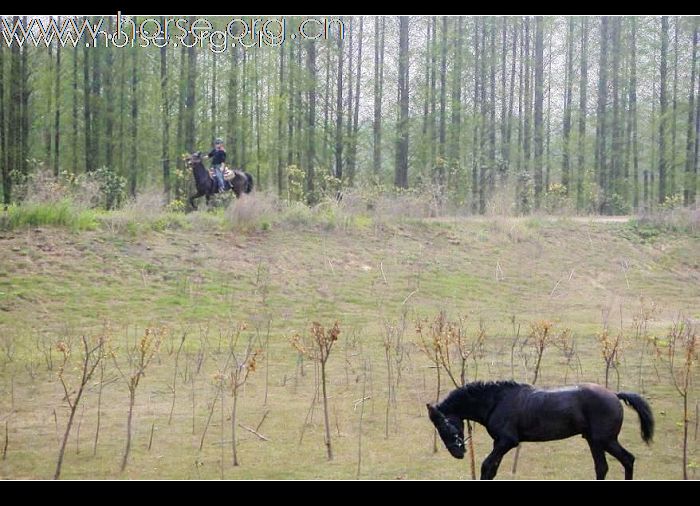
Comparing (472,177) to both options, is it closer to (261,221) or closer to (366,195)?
(366,195)

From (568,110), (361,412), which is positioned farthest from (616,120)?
(361,412)

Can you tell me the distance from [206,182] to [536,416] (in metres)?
9.64

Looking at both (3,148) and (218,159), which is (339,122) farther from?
(3,148)

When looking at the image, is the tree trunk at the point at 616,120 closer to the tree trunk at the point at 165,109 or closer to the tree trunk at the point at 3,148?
the tree trunk at the point at 165,109

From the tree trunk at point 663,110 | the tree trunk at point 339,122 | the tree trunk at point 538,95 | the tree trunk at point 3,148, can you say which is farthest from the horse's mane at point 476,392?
the tree trunk at point 538,95

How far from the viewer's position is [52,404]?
255 inches

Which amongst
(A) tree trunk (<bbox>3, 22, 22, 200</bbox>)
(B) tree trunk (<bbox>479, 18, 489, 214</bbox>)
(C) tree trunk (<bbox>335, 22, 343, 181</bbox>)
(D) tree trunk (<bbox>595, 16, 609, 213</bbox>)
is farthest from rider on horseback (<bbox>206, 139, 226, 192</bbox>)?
(D) tree trunk (<bbox>595, 16, 609, 213</bbox>)

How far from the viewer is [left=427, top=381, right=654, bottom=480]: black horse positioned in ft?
14.5

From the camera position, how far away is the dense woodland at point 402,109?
15867mm

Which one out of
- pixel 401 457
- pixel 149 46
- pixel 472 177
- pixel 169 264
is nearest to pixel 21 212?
pixel 169 264

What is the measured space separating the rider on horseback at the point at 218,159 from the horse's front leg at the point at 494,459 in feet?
31.4

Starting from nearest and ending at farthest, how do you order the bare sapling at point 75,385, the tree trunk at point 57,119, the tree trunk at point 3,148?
the bare sapling at point 75,385
the tree trunk at point 3,148
the tree trunk at point 57,119

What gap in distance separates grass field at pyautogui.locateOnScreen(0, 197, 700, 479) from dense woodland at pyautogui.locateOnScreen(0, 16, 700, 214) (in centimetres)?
313
